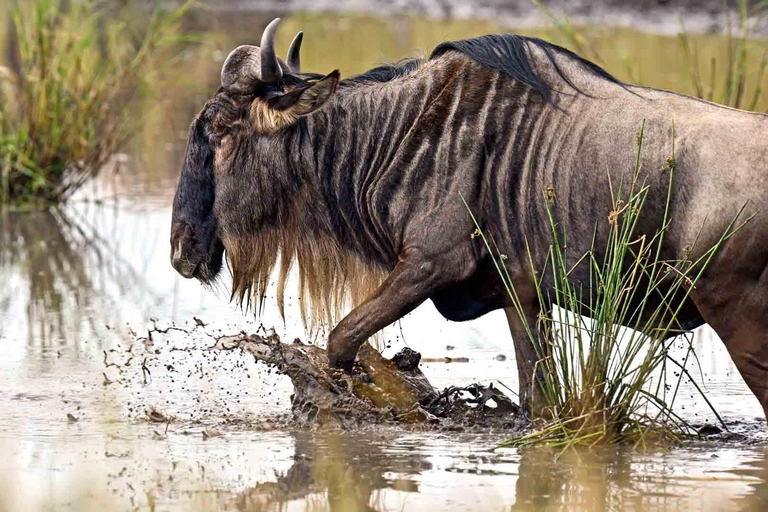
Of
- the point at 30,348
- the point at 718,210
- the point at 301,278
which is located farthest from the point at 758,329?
the point at 30,348

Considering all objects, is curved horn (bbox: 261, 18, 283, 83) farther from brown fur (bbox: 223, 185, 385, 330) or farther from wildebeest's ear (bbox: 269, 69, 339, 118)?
brown fur (bbox: 223, 185, 385, 330)

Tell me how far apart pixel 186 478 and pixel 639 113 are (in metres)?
1.98

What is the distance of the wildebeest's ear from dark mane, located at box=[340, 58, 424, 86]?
289 mm

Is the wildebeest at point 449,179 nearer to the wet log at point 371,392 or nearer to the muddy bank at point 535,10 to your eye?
the wet log at point 371,392

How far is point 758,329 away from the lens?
4594 millimetres

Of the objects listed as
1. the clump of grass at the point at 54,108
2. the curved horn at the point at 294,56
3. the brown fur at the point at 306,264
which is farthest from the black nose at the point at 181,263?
the clump of grass at the point at 54,108

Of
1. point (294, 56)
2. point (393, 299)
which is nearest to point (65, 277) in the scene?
point (294, 56)

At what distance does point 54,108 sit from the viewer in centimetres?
978

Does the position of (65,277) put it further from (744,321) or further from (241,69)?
(744,321)

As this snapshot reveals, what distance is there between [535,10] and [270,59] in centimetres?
1676

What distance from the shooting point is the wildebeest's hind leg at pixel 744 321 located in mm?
4570

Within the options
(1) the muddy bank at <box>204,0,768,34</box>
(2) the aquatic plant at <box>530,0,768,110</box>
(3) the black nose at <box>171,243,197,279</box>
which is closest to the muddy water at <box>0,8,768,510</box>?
(3) the black nose at <box>171,243,197,279</box>

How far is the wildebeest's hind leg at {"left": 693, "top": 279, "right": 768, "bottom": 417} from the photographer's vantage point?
4570 mm

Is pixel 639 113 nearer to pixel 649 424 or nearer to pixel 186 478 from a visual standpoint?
pixel 649 424
